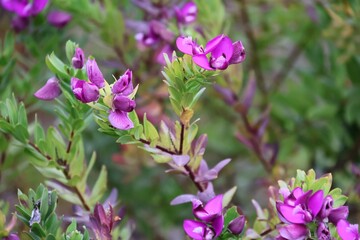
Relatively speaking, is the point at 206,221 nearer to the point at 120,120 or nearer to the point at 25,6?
the point at 120,120

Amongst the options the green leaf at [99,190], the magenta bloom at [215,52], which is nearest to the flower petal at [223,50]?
the magenta bloom at [215,52]

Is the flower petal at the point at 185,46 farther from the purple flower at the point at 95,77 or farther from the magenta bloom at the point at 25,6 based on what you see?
the magenta bloom at the point at 25,6

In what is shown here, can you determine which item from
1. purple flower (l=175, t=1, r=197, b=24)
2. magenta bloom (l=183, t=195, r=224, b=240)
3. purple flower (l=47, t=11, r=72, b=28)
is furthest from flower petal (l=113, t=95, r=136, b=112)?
purple flower (l=47, t=11, r=72, b=28)

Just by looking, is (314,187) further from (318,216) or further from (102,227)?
(102,227)

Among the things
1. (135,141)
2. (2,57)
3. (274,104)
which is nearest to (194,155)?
(135,141)

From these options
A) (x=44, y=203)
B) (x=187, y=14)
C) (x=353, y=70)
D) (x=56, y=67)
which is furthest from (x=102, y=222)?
(x=353, y=70)

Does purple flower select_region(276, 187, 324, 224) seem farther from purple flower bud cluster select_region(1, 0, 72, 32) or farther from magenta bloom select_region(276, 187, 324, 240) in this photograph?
purple flower bud cluster select_region(1, 0, 72, 32)
